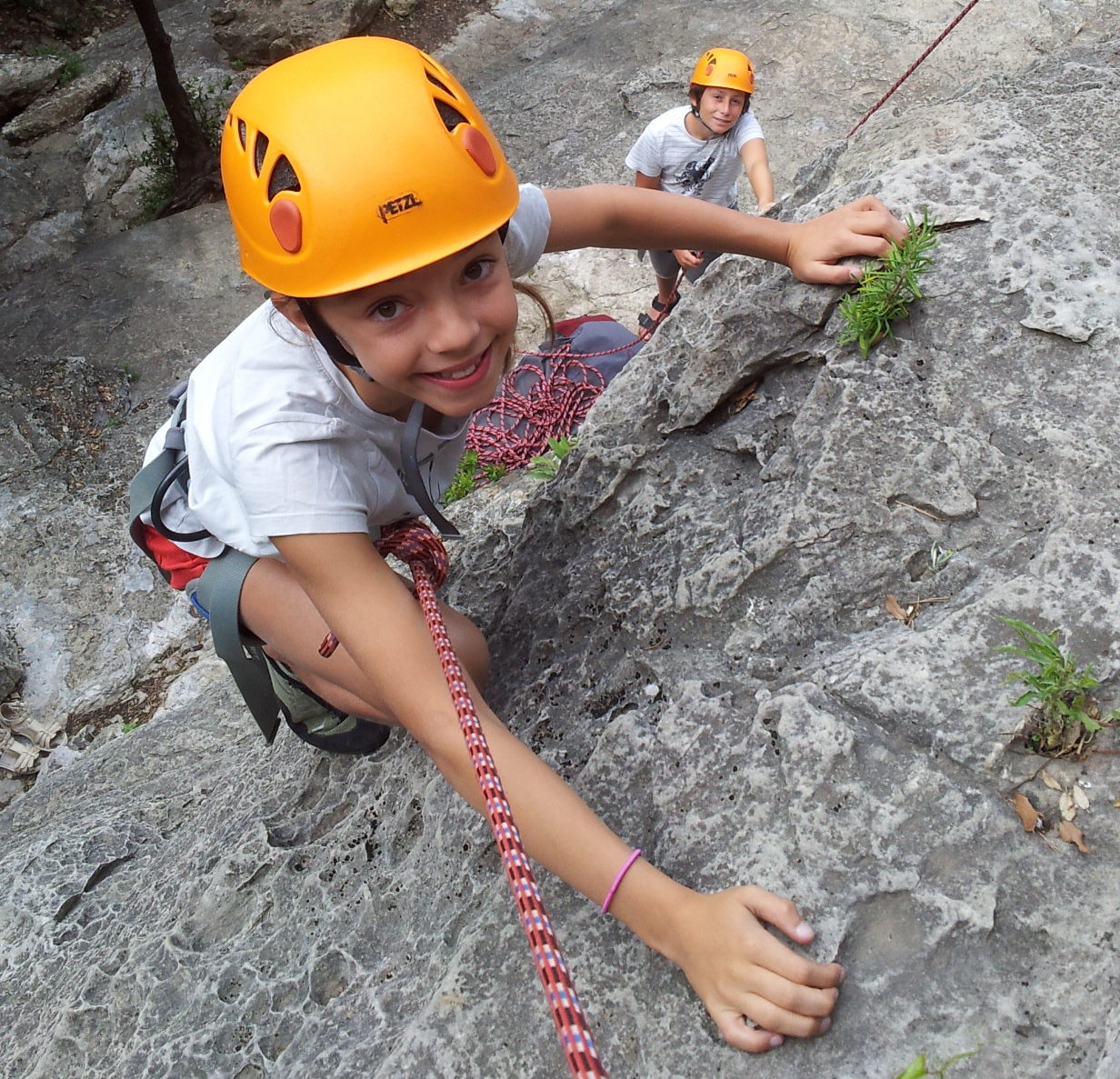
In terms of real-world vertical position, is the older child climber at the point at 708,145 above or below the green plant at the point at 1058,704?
below

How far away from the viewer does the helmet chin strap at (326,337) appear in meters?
1.74

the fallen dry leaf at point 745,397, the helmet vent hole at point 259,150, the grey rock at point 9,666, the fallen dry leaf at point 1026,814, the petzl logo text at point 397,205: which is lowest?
the grey rock at point 9,666

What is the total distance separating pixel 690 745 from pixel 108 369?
6229mm

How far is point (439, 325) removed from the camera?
5.37ft

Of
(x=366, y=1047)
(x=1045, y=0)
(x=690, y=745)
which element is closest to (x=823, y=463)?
(x=690, y=745)

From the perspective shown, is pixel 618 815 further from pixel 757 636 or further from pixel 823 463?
pixel 823 463

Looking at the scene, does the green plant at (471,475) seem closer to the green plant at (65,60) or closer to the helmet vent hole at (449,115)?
the helmet vent hole at (449,115)

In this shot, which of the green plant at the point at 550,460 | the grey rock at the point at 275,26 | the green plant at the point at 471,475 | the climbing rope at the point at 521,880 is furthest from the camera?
the grey rock at the point at 275,26

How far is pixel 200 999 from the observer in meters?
1.99

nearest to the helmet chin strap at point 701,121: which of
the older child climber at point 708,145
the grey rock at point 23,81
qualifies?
the older child climber at point 708,145

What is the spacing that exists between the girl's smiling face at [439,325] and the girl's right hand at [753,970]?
944 mm

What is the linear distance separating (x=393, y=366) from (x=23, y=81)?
10.4m

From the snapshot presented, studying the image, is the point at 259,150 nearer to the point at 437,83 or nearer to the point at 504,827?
the point at 437,83

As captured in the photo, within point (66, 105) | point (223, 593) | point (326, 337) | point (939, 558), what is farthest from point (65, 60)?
point (939, 558)
